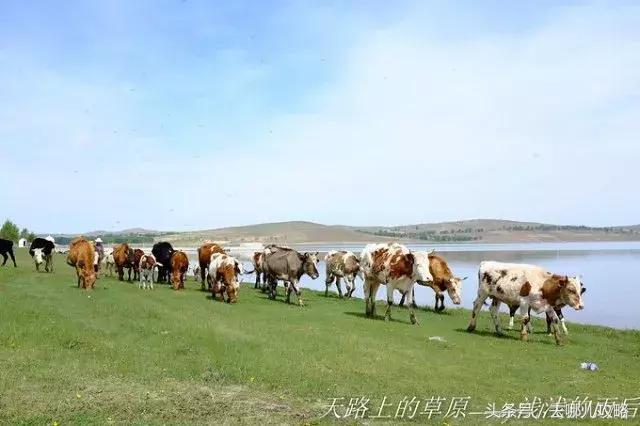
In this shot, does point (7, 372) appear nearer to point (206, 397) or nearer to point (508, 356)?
point (206, 397)

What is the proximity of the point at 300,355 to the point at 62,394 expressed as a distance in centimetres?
540

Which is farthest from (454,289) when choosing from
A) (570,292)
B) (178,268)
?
(178,268)

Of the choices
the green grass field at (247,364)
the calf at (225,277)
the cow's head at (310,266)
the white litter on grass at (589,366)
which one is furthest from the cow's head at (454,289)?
the white litter on grass at (589,366)

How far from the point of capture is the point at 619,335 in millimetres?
21625

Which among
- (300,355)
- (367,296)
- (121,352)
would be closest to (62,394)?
(121,352)

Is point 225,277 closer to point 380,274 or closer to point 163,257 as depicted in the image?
point 380,274

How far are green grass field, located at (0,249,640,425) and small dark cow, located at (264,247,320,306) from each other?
5.65 meters

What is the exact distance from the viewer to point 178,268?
29.3m

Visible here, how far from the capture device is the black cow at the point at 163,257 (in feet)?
107

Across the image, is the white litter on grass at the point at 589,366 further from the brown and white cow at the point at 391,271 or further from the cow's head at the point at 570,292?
the brown and white cow at the point at 391,271

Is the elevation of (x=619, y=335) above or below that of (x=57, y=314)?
below

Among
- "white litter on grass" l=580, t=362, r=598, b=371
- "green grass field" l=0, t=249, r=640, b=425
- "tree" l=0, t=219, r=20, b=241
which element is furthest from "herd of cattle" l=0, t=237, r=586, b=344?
"tree" l=0, t=219, r=20, b=241

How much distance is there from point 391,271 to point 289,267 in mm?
6751

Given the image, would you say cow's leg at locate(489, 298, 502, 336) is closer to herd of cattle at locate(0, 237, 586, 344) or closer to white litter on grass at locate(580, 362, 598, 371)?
herd of cattle at locate(0, 237, 586, 344)
